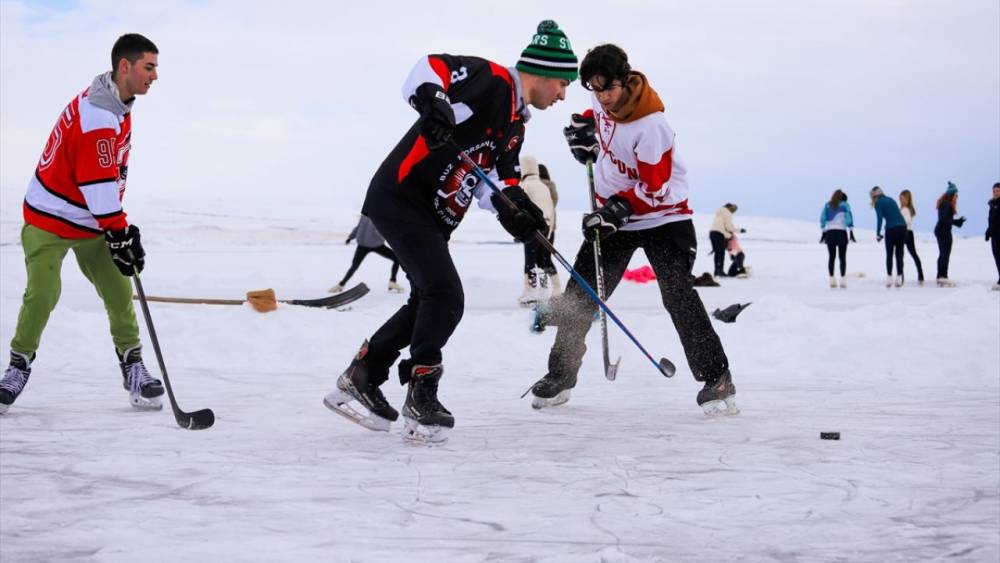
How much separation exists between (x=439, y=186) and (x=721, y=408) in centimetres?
184

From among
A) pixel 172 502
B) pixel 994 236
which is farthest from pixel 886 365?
pixel 994 236

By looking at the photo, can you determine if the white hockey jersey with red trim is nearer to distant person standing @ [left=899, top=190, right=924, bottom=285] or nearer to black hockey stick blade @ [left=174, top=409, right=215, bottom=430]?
black hockey stick blade @ [left=174, top=409, right=215, bottom=430]

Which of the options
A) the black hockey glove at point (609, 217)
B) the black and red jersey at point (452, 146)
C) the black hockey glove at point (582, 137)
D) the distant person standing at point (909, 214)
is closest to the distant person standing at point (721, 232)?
the distant person standing at point (909, 214)

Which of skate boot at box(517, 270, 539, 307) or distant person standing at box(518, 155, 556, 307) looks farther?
skate boot at box(517, 270, 539, 307)

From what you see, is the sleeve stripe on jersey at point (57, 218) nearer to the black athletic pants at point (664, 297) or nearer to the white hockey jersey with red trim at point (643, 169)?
the black athletic pants at point (664, 297)

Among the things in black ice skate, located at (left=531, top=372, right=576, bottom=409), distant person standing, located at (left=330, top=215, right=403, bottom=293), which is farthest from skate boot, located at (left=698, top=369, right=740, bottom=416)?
distant person standing, located at (left=330, top=215, right=403, bottom=293)

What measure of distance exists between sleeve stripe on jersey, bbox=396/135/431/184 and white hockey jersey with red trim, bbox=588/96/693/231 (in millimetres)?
1045

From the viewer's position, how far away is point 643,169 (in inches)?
171

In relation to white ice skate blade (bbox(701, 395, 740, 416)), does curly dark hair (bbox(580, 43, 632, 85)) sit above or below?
above

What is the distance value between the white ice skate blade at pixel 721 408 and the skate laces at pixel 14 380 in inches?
127

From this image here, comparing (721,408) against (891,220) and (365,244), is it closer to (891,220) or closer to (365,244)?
(365,244)

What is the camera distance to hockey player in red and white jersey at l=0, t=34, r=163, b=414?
4.23 metres

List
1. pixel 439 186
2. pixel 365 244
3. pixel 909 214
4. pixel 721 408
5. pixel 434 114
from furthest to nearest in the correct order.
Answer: pixel 909 214
pixel 365 244
pixel 721 408
pixel 439 186
pixel 434 114

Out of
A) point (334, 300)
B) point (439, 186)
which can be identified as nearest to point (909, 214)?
point (334, 300)
